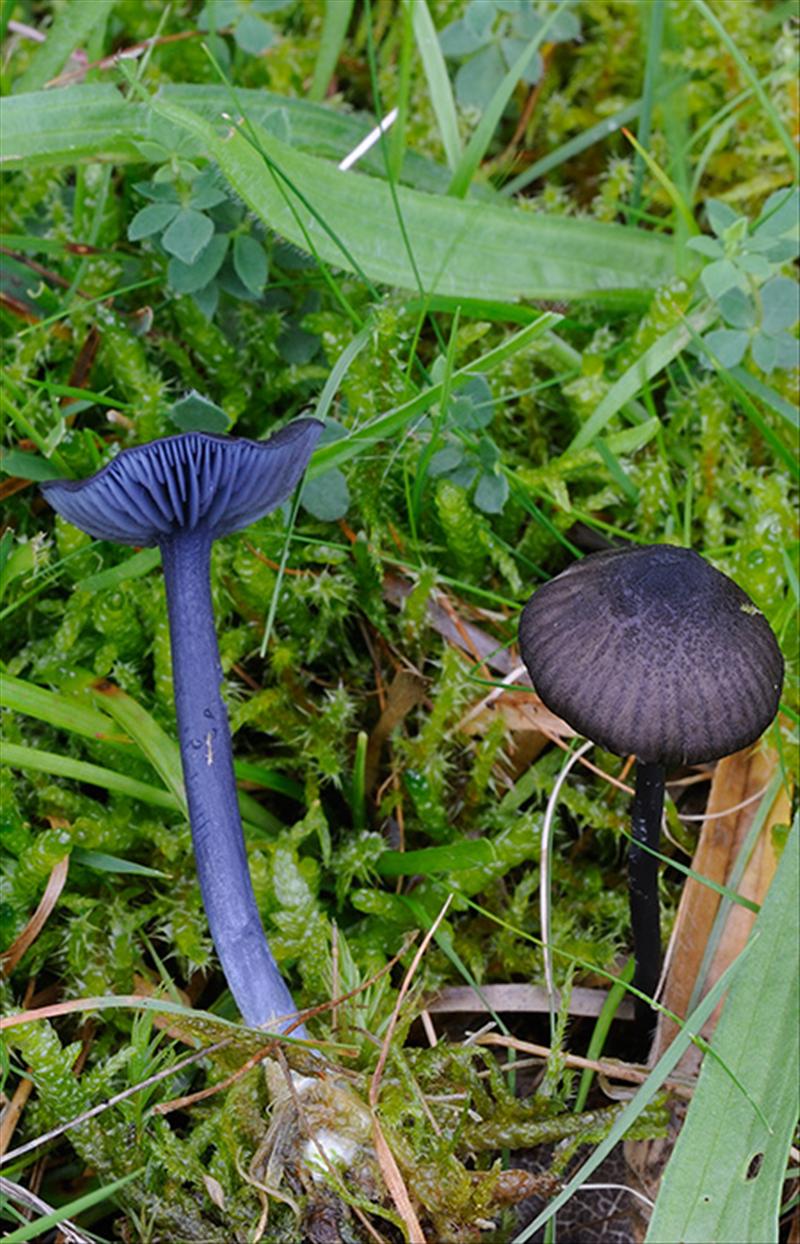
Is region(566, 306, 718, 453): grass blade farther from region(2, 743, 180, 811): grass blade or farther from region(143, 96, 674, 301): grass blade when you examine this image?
region(2, 743, 180, 811): grass blade

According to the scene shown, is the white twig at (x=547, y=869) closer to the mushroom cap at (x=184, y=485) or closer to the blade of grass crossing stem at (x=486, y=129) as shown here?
the mushroom cap at (x=184, y=485)

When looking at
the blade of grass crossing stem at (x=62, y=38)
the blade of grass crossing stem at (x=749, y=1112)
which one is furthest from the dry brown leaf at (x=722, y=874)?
the blade of grass crossing stem at (x=62, y=38)

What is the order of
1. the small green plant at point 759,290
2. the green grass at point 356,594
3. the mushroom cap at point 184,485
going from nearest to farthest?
the mushroom cap at point 184,485
the green grass at point 356,594
the small green plant at point 759,290

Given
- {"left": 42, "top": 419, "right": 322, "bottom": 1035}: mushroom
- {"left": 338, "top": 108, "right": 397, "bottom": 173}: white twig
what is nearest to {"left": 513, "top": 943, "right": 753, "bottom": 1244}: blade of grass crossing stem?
{"left": 42, "top": 419, "right": 322, "bottom": 1035}: mushroom

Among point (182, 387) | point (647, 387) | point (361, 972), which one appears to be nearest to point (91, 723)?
point (361, 972)

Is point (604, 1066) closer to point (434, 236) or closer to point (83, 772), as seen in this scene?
point (83, 772)

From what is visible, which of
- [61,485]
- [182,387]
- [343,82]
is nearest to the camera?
[61,485]

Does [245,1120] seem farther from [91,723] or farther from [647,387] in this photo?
[647,387]

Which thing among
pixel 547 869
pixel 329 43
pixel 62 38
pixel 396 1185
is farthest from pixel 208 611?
pixel 329 43
